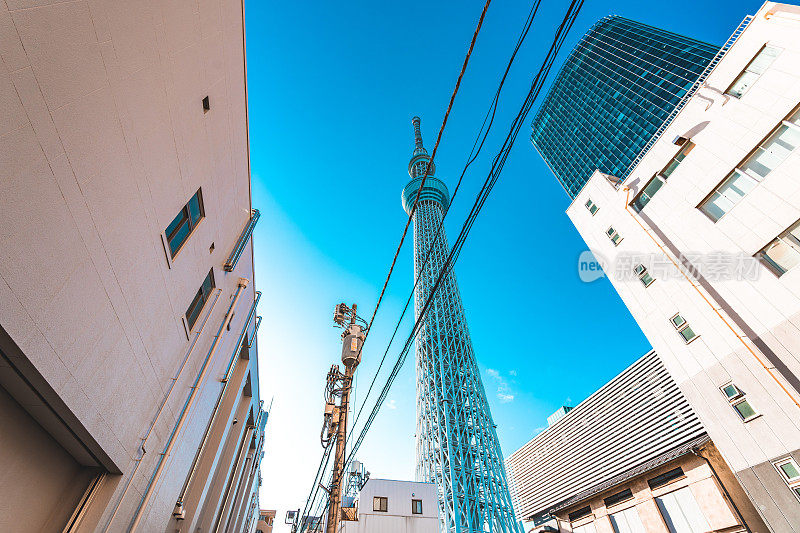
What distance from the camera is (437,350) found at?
37250mm

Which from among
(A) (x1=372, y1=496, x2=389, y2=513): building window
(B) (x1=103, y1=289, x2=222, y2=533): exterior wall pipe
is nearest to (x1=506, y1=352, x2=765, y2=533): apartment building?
(A) (x1=372, y1=496, x2=389, y2=513): building window

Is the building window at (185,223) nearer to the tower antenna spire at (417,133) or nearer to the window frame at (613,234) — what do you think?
the window frame at (613,234)

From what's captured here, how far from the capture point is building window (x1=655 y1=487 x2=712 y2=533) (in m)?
10.0

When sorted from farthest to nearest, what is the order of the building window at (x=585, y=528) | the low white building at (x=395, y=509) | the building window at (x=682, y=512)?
the low white building at (x=395, y=509)
the building window at (x=585, y=528)
the building window at (x=682, y=512)

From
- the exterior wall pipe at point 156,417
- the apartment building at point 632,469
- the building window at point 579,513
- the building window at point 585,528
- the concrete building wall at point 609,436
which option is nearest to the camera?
the exterior wall pipe at point 156,417

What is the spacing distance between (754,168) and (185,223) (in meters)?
14.3

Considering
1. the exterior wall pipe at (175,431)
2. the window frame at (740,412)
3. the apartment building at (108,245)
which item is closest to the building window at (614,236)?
the window frame at (740,412)

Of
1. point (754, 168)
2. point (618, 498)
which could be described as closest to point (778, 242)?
point (754, 168)

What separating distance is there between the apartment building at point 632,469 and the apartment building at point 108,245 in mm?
14468

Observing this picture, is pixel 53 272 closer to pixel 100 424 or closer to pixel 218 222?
pixel 100 424

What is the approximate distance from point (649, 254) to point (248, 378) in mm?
16588

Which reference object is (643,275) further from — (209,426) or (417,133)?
(417,133)

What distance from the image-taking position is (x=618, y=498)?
511 inches

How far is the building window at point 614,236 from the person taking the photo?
43.4 ft
